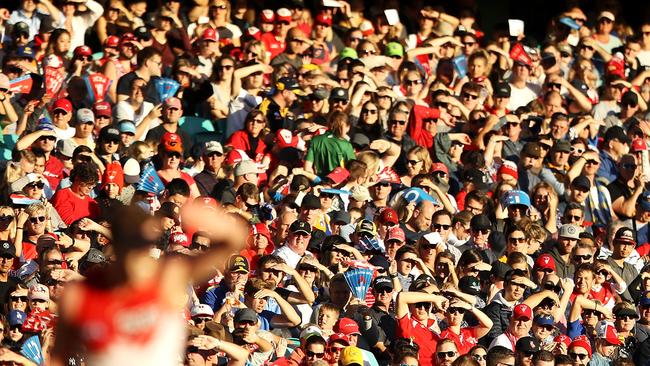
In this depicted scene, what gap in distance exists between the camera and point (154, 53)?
16984 millimetres

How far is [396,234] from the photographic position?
14.9 metres

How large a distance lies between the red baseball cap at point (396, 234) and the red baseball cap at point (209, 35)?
386 cm

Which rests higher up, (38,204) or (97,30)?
(38,204)

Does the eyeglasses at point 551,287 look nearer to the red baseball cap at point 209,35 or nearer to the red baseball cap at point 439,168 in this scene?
the red baseball cap at point 439,168

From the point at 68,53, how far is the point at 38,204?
4000 mm

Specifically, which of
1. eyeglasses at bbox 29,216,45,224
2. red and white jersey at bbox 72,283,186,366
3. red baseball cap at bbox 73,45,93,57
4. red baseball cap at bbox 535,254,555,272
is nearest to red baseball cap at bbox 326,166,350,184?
red baseball cap at bbox 535,254,555,272

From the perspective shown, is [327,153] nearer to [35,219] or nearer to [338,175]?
[338,175]

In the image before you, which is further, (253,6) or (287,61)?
(253,6)

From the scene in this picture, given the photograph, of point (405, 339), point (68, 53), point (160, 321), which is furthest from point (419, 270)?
point (160, 321)

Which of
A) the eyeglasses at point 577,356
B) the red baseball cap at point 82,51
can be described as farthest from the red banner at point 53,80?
the eyeglasses at point 577,356

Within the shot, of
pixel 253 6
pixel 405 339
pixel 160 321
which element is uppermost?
pixel 160 321

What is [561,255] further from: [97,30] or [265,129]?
[97,30]

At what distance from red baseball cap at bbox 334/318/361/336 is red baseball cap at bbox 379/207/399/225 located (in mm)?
2077

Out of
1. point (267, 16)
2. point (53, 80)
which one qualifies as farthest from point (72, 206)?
point (267, 16)
